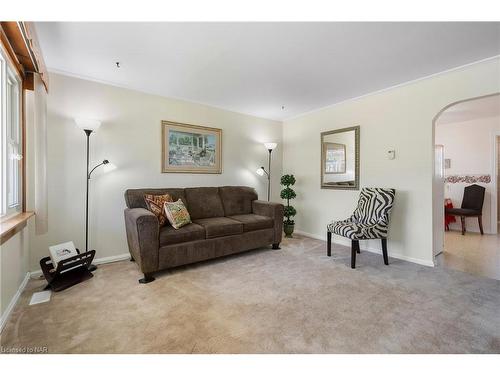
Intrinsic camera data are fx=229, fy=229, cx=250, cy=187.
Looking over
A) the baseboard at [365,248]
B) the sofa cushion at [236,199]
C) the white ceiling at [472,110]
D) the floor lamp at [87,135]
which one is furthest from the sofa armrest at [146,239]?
the white ceiling at [472,110]

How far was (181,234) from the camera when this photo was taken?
102 inches

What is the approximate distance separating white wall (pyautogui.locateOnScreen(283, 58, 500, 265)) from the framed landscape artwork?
1.97 meters

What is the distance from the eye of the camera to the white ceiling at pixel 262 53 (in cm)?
187

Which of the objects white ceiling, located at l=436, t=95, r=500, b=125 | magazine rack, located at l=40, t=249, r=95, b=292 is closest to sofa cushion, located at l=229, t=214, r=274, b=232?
magazine rack, located at l=40, t=249, r=95, b=292

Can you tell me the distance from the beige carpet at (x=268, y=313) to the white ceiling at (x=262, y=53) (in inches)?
89.3

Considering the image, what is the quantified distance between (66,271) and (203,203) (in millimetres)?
1729

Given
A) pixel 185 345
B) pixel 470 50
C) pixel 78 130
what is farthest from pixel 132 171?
pixel 470 50

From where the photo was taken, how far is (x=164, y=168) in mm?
3381

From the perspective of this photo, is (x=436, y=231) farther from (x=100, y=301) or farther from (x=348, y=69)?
(x=100, y=301)

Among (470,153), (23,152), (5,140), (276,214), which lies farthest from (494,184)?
(23,152)

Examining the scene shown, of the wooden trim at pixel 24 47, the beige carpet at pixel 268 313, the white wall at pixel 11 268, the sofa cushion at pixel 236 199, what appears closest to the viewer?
the beige carpet at pixel 268 313

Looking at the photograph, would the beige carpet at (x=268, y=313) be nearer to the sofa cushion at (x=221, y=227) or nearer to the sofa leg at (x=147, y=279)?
the sofa leg at (x=147, y=279)
